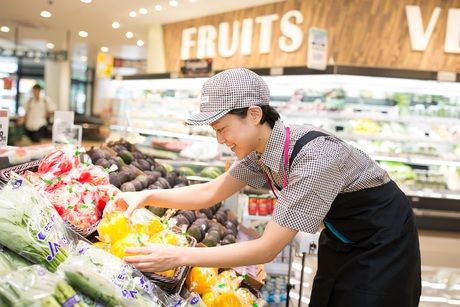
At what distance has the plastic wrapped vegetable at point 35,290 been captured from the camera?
1.12 metres

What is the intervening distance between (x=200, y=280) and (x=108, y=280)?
2.29ft

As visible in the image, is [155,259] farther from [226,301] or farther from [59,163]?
[59,163]

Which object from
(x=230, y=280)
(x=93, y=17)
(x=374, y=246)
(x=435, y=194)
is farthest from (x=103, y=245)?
(x=93, y=17)

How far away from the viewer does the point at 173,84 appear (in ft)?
30.8

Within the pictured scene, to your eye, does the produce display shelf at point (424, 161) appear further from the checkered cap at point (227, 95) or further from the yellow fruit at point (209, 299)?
the checkered cap at point (227, 95)

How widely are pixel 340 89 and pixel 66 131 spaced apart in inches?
171

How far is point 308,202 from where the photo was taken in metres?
1.64

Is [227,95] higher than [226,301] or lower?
higher

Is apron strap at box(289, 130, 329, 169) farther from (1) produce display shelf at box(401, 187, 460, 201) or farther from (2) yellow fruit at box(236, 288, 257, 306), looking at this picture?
(1) produce display shelf at box(401, 187, 460, 201)

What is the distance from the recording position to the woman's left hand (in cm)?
152

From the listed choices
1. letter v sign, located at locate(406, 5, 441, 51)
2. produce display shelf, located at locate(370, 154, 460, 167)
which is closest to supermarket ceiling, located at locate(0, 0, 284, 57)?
letter v sign, located at locate(406, 5, 441, 51)

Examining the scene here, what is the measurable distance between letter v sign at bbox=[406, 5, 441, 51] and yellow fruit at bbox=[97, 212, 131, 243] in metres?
7.61

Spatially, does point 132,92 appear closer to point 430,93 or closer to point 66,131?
point 430,93

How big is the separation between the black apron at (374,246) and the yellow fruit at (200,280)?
20.2 inches
